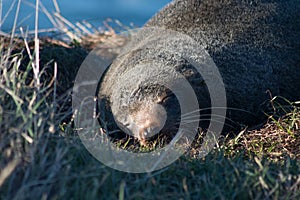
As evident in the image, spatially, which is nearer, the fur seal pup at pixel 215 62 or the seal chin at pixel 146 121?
the seal chin at pixel 146 121

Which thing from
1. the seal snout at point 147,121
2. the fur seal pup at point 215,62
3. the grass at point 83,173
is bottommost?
the grass at point 83,173

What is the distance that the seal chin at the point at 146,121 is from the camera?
438cm

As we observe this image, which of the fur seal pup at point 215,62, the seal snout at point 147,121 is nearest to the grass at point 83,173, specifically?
the seal snout at point 147,121

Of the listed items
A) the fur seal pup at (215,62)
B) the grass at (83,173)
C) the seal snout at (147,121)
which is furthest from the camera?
the fur seal pup at (215,62)

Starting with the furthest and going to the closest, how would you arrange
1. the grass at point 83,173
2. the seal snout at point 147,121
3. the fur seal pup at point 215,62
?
the fur seal pup at point 215,62, the seal snout at point 147,121, the grass at point 83,173

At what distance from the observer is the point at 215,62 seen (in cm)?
485

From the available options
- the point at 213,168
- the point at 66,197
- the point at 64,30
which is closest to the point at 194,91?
the point at 213,168

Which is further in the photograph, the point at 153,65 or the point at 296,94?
the point at 296,94

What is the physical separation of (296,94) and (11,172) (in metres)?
3.07

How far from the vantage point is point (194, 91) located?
460cm

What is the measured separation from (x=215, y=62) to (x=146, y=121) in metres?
0.84

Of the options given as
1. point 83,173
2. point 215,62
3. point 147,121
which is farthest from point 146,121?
point 83,173

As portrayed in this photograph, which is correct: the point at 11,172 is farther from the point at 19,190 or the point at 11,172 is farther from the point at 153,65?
the point at 153,65

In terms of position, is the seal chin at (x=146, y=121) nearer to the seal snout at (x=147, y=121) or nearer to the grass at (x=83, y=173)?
the seal snout at (x=147, y=121)
